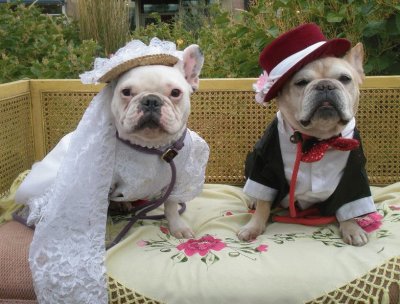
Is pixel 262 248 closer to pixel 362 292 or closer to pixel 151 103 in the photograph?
pixel 362 292

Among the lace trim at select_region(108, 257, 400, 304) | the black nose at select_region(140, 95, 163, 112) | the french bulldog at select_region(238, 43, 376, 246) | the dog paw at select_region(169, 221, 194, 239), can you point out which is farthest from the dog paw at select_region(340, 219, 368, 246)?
the black nose at select_region(140, 95, 163, 112)

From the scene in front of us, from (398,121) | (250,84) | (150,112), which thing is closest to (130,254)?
(150,112)

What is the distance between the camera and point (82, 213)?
5.38 feet

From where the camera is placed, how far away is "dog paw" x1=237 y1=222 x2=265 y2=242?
175cm

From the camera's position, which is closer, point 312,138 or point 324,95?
point 324,95

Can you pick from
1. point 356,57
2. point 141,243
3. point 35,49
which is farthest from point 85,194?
point 35,49

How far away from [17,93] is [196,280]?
4.27 feet

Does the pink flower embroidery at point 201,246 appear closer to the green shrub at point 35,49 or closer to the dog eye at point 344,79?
the dog eye at point 344,79

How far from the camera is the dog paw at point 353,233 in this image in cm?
166

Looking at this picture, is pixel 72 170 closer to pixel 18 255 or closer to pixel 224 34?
pixel 18 255

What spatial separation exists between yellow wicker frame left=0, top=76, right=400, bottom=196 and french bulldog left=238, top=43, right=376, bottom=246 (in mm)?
565

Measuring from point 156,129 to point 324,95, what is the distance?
0.54 metres

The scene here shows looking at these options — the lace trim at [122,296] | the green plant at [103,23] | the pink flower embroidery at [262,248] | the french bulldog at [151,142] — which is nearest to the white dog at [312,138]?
the pink flower embroidery at [262,248]

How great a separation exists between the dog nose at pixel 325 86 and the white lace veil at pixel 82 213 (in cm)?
47
